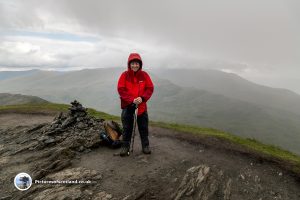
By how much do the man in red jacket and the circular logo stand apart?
17.8 ft

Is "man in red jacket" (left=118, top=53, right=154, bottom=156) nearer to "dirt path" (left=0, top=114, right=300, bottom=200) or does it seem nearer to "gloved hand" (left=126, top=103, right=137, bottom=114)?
"gloved hand" (left=126, top=103, right=137, bottom=114)

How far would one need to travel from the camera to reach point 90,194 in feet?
43.4

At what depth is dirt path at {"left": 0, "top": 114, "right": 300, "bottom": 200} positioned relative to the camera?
540 inches

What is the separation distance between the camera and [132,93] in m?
17.2

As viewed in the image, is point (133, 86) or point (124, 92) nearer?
point (124, 92)

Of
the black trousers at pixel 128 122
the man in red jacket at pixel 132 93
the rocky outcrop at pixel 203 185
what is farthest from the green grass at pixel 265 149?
the man in red jacket at pixel 132 93

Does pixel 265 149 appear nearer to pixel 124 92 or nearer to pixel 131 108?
pixel 131 108

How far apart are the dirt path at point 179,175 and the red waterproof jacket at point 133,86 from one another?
3.45 meters

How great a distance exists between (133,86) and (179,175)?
232 inches

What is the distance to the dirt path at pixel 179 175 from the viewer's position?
13.7 m

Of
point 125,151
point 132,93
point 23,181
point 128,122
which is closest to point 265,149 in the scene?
point 125,151

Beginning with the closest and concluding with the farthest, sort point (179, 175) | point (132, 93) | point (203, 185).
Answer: point (203, 185) → point (179, 175) → point (132, 93)

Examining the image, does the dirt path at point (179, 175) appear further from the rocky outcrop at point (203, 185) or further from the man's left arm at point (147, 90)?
the man's left arm at point (147, 90)

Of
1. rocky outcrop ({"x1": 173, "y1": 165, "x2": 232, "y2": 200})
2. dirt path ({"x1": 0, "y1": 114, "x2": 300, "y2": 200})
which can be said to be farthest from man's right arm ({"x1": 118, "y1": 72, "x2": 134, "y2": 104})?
rocky outcrop ({"x1": 173, "y1": 165, "x2": 232, "y2": 200})
